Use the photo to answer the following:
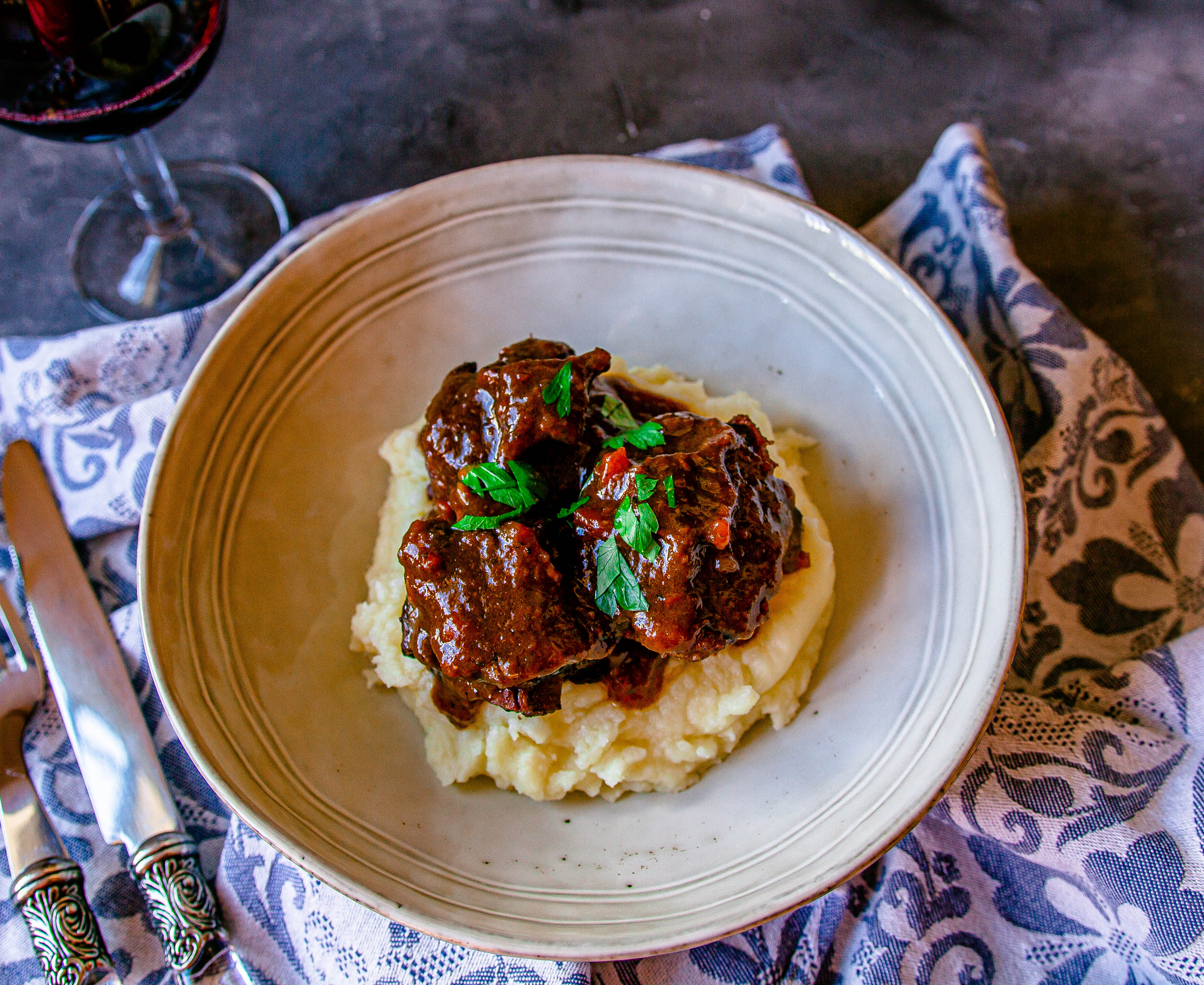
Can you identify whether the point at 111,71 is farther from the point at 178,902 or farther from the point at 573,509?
the point at 178,902

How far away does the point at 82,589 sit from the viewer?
157 inches

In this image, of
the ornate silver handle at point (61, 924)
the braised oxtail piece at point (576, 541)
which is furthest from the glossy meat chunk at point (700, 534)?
the ornate silver handle at point (61, 924)

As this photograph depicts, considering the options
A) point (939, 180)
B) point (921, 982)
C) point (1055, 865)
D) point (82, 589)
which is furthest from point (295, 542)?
point (939, 180)

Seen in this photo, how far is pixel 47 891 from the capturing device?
3.34 m

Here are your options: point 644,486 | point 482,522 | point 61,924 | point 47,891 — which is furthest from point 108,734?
point 644,486

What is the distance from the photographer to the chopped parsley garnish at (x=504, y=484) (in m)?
3.20

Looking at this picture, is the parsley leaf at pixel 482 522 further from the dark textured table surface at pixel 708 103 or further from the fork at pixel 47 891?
the dark textured table surface at pixel 708 103

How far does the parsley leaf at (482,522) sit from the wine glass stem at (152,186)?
2904 mm

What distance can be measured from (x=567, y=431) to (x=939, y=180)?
8.42ft

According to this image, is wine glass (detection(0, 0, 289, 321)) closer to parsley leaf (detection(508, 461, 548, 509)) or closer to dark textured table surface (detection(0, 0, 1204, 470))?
dark textured table surface (detection(0, 0, 1204, 470))

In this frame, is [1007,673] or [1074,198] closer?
[1007,673]

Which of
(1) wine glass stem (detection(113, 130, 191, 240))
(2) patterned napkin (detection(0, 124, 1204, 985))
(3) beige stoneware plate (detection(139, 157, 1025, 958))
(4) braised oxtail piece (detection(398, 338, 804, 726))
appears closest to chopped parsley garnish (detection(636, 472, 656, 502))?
(4) braised oxtail piece (detection(398, 338, 804, 726))

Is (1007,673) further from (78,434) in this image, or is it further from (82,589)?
(78,434)

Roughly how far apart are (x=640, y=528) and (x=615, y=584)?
219 mm
